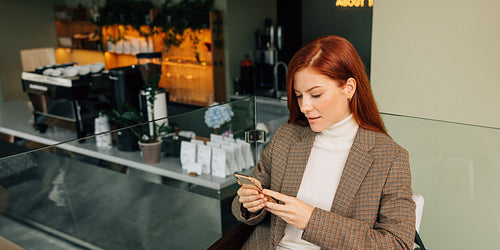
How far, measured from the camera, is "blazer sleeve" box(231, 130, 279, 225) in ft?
4.59

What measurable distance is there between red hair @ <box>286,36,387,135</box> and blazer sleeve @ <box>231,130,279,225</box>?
27 cm

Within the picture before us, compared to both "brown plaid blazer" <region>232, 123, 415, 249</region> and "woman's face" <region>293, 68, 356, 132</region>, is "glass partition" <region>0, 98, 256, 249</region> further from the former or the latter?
"woman's face" <region>293, 68, 356, 132</region>

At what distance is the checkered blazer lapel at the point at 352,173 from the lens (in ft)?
4.07

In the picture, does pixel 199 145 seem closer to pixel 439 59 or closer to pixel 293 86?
pixel 293 86

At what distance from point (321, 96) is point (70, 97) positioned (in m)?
3.34

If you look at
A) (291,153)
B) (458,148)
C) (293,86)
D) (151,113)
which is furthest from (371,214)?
(151,113)

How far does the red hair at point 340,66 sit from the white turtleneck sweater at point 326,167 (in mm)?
47

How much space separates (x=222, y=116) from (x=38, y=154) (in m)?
0.92

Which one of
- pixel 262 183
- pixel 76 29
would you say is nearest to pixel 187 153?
pixel 262 183

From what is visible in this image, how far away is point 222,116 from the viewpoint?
2.19 meters

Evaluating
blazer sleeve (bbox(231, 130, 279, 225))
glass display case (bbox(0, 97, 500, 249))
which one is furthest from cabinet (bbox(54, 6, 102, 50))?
blazer sleeve (bbox(231, 130, 279, 225))

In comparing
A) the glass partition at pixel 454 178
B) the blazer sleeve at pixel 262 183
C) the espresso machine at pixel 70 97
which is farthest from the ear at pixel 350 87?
the espresso machine at pixel 70 97

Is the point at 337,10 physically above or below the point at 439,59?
above

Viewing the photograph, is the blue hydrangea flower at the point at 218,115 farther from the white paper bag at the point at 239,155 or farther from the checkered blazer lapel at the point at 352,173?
the checkered blazer lapel at the point at 352,173
